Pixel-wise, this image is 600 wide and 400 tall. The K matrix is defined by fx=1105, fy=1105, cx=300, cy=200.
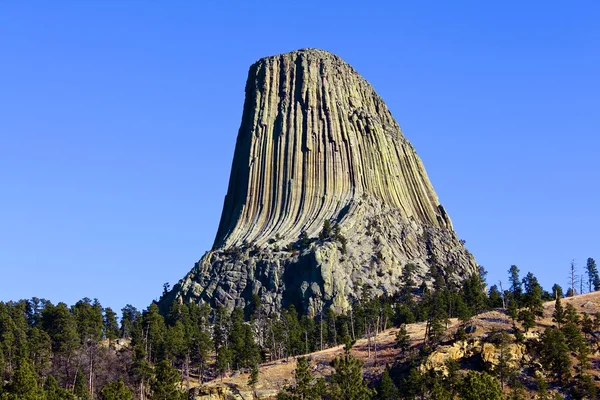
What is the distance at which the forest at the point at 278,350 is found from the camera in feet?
425

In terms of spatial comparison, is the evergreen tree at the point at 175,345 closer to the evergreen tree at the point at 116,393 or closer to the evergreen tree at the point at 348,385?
the evergreen tree at the point at 348,385

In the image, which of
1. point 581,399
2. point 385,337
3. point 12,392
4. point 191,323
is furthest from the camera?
point 191,323

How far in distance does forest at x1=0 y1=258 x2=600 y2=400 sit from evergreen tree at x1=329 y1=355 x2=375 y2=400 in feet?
0.39

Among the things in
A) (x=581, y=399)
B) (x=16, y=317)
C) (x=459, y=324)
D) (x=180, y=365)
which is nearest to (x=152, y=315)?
(x=180, y=365)

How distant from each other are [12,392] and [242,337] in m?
54.6

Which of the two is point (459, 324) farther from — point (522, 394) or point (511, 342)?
point (522, 394)

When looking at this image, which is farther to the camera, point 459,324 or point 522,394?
point 459,324

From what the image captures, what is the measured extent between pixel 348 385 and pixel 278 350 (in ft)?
155

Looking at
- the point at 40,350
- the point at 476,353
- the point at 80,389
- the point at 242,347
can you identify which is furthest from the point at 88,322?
the point at 476,353

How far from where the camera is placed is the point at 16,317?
569 feet

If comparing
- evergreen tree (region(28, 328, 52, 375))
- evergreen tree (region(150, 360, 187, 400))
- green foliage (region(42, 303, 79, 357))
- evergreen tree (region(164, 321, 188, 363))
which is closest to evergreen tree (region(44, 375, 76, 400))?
evergreen tree (region(150, 360, 187, 400))

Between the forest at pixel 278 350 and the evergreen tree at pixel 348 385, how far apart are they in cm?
12

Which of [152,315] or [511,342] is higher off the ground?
[152,315]

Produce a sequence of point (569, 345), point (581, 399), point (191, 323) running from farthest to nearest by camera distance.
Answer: point (191, 323) → point (569, 345) → point (581, 399)
